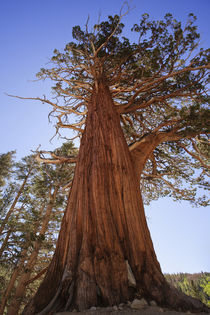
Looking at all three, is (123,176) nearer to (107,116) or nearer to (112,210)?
(112,210)

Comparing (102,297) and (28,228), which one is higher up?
(28,228)

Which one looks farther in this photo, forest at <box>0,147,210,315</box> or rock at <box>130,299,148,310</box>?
forest at <box>0,147,210,315</box>

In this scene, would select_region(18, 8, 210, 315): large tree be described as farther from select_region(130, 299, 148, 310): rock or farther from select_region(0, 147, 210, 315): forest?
select_region(0, 147, 210, 315): forest

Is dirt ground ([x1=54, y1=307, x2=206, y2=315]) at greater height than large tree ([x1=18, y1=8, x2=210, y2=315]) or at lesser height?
lesser

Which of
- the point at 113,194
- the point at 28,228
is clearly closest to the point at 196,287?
the point at 28,228

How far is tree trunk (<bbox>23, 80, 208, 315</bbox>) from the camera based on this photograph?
2.06 meters

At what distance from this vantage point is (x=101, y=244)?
2367 mm

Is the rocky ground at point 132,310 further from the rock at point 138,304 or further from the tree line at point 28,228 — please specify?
the tree line at point 28,228

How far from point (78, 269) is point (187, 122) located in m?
4.07

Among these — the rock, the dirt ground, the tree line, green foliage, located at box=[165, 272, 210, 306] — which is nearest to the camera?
the dirt ground

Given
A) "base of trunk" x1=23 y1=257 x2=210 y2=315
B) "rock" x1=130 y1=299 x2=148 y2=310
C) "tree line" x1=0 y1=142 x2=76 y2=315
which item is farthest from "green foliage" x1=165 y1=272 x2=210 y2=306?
"tree line" x1=0 y1=142 x2=76 y2=315

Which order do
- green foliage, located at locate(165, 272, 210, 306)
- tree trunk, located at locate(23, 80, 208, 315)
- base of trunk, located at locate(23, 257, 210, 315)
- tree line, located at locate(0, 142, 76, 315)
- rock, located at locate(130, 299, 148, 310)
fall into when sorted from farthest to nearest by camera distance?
1. green foliage, located at locate(165, 272, 210, 306)
2. tree line, located at locate(0, 142, 76, 315)
3. tree trunk, located at locate(23, 80, 208, 315)
4. base of trunk, located at locate(23, 257, 210, 315)
5. rock, located at locate(130, 299, 148, 310)

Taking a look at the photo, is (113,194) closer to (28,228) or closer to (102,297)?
(102,297)

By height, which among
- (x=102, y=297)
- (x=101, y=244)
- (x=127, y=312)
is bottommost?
(x=127, y=312)
